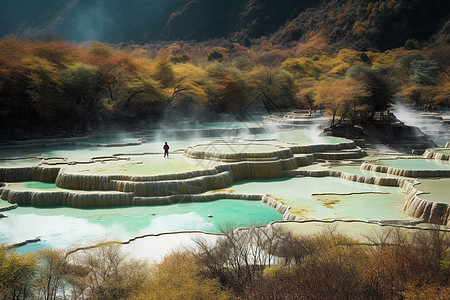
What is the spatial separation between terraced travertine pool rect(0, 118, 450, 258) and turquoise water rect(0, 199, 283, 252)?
0.03 meters

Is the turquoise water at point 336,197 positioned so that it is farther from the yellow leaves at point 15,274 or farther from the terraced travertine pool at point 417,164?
the yellow leaves at point 15,274

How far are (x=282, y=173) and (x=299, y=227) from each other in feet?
29.0

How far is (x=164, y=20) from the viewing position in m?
106

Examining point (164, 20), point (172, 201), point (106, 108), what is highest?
point (164, 20)

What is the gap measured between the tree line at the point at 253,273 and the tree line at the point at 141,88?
69.3ft

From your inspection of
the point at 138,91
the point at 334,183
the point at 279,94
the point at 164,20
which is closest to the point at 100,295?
the point at 334,183

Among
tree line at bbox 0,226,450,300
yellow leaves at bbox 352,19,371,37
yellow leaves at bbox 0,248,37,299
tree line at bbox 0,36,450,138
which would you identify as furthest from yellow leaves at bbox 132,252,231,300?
yellow leaves at bbox 352,19,371,37

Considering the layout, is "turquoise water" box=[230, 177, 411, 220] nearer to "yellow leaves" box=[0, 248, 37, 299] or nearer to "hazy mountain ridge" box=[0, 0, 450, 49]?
"yellow leaves" box=[0, 248, 37, 299]

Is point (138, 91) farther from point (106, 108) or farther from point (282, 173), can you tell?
point (282, 173)

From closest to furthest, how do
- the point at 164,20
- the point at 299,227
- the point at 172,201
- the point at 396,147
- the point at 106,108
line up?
the point at 299,227 < the point at 172,201 < the point at 396,147 < the point at 106,108 < the point at 164,20

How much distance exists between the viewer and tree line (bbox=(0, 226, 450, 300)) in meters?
7.96

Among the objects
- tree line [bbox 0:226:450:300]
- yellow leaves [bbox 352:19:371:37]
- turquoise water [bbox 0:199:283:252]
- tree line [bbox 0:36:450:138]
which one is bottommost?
turquoise water [bbox 0:199:283:252]

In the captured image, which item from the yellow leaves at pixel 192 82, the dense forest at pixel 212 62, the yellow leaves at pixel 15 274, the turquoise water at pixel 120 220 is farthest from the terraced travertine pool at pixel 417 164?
the yellow leaves at pixel 192 82

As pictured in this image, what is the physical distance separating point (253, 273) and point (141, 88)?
28115 mm
